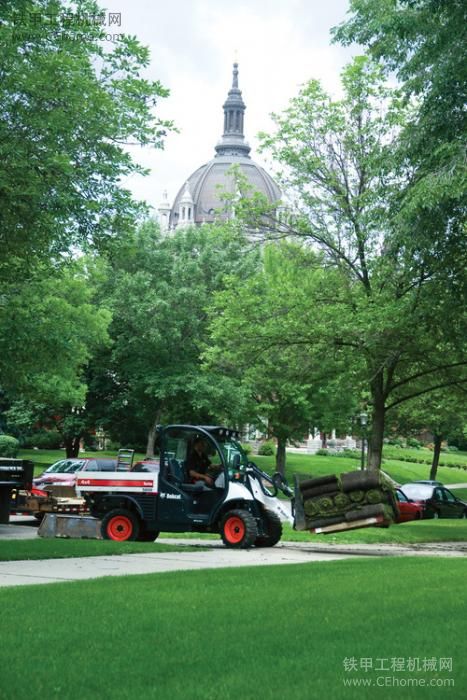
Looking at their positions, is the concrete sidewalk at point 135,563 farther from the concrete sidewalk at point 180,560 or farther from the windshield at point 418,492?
the windshield at point 418,492

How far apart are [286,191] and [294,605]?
20.1 metres

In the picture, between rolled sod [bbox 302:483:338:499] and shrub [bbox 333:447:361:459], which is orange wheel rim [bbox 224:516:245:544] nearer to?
rolled sod [bbox 302:483:338:499]

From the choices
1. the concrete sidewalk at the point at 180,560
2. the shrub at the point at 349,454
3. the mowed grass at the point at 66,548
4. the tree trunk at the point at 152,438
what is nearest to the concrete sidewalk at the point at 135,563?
the concrete sidewalk at the point at 180,560

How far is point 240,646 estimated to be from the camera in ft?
22.0

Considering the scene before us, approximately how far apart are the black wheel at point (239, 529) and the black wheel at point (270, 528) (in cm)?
72

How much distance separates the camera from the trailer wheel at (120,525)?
1884 cm

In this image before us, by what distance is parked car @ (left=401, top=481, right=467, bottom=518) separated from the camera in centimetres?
3396

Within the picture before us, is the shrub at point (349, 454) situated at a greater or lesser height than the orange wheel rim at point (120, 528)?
greater

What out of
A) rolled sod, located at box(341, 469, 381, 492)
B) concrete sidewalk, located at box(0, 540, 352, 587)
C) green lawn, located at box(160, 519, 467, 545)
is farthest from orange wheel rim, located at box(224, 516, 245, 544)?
green lawn, located at box(160, 519, 467, 545)

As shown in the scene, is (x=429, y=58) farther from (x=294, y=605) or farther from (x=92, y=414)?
(x=92, y=414)

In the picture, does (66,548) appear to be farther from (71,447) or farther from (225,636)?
(71,447)

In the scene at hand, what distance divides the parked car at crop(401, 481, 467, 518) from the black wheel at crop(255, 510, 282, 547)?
15.9 metres

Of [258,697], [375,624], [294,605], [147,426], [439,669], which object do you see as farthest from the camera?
[147,426]

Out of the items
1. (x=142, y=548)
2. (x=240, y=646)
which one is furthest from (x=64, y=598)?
(x=142, y=548)
